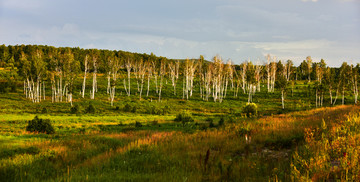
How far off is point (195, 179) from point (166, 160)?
182 centimetres

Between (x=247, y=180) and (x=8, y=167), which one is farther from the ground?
(x=247, y=180)

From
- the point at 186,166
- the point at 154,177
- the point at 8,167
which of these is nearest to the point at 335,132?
the point at 186,166

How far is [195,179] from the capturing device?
4.59 metres

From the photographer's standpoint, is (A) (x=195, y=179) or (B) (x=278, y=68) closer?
(A) (x=195, y=179)

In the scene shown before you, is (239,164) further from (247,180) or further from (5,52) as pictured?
(5,52)

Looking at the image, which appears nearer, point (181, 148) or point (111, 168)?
point (111, 168)

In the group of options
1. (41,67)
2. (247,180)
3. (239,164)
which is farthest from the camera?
(41,67)

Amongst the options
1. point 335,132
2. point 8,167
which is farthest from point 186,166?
point 8,167

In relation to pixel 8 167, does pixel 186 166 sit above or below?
above

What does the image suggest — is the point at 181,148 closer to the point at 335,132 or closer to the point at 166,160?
the point at 166,160

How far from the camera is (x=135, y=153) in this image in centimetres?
754

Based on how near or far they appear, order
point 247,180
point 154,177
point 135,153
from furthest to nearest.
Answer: point 135,153 < point 154,177 < point 247,180

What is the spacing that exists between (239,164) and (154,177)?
2.24 metres

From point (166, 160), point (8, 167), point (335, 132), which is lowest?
point (8, 167)
